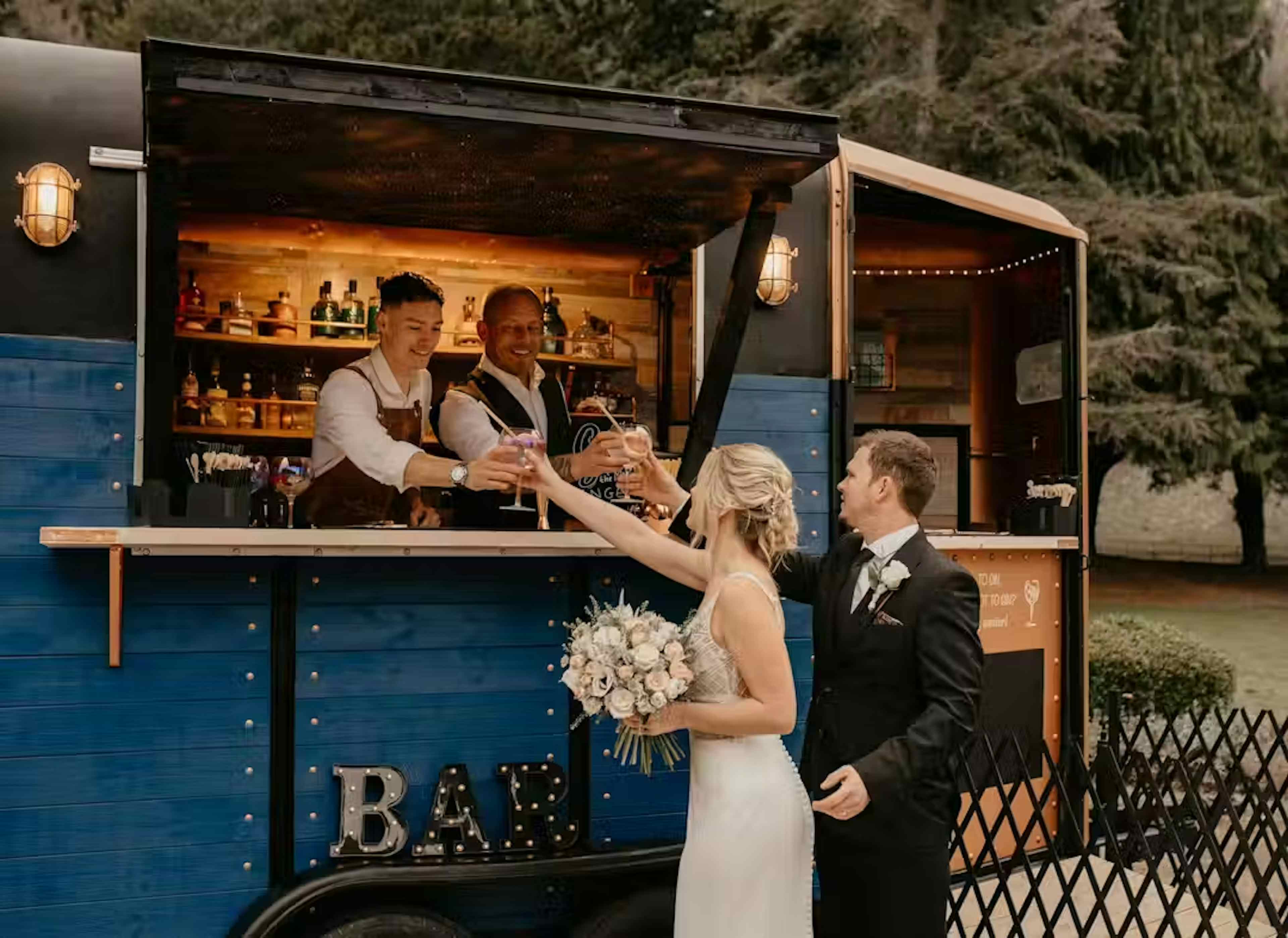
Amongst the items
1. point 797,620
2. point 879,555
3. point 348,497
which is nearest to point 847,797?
point 879,555

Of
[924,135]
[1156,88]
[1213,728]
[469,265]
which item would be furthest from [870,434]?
[1156,88]

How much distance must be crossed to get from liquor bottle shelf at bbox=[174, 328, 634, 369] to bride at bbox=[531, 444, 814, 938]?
2810mm

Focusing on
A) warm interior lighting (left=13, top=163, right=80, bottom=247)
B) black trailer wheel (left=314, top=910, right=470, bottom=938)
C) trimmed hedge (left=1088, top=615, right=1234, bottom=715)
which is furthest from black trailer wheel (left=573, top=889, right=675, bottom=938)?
trimmed hedge (left=1088, top=615, right=1234, bottom=715)

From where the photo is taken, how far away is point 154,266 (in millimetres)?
3395

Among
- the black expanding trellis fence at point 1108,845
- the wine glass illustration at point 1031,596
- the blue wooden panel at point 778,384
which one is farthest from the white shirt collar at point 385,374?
the wine glass illustration at point 1031,596

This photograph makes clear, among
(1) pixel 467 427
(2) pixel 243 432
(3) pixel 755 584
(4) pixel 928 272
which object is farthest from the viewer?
(4) pixel 928 272

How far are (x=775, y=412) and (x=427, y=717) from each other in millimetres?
1729

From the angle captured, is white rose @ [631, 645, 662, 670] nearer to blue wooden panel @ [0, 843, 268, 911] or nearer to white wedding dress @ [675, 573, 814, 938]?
white wedding dress @ [675, 573, 814, 938]

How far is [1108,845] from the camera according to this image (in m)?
4.90

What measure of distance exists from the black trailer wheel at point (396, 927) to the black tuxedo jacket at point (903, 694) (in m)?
1.24

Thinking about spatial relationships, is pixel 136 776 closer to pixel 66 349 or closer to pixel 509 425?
pixel 66 349

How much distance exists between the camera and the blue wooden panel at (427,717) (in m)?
3.84

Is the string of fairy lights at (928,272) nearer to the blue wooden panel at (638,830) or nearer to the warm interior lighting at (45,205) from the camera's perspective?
the blue wooden panel at (638,830)

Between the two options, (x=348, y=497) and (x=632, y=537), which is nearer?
(x=632, y=537)
